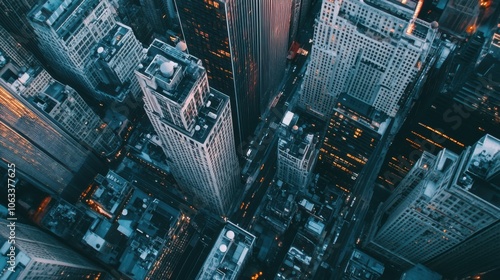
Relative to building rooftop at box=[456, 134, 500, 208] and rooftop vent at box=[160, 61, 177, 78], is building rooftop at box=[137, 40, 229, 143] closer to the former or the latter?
rooftop vent at box=[160, 61, 177, 78]

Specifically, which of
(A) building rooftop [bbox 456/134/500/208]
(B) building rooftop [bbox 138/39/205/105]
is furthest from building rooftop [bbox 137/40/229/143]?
(A) building rooftop [bbox 456/134/500/208]

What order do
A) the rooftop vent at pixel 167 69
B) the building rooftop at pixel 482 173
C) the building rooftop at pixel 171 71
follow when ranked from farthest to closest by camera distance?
the building rooftop at pixel 171 71, the rooftop vent at pixel 167 69, the building rooftop at pixel 482 173

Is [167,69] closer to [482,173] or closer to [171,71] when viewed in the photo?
[171,71]

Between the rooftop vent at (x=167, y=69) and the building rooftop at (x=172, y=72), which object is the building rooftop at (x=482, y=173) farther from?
the rooftop vent at (x=167, y=69)

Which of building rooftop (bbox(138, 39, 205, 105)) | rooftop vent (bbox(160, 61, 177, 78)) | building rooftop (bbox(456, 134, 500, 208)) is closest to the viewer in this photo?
building rooftop (bbox(456, 134, 500, 208))

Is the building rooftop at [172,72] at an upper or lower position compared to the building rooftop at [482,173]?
lower

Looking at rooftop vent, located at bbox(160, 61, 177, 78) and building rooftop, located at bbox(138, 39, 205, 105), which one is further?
building rooftop, located at bbox(138, 39, 205, 105)

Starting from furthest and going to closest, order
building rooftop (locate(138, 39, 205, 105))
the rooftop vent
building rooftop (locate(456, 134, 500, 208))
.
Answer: building rooftop (locate(138, 39, 205, 105))
the rooftop vent
building rooftop (locate(456, 134, 500, 208))

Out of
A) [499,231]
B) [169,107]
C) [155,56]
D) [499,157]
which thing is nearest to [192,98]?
[169,107]

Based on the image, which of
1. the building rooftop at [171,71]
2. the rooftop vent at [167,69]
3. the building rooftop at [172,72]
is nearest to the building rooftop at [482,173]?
the building rooftop at [172,72]

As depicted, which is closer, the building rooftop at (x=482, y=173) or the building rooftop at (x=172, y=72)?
the building rooftop at (x=482, y=173)

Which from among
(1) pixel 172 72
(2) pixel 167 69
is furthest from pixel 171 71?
(2) pixel 167 69
